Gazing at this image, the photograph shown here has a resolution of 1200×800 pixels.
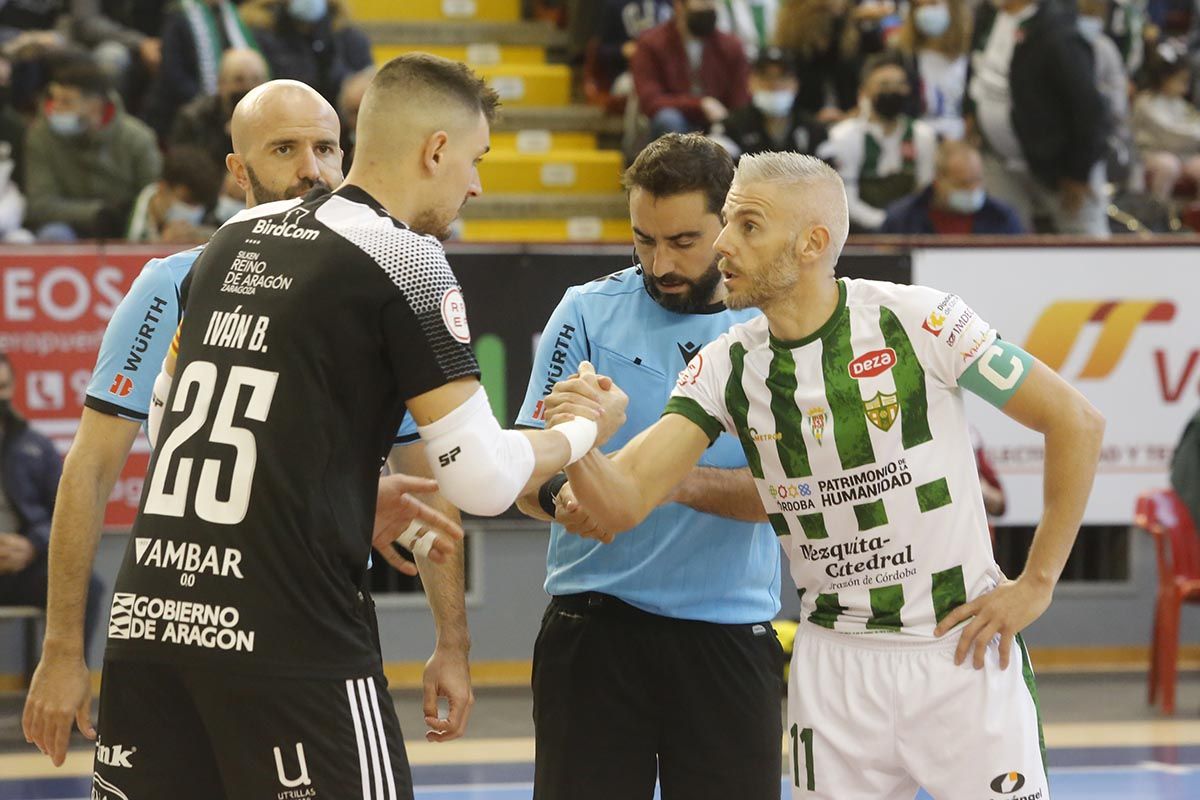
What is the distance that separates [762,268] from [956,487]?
0.66 metres

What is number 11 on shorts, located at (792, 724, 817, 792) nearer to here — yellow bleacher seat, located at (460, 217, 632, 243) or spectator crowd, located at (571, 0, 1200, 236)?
spectator crowd, located at (571, 0, 1200, 236)

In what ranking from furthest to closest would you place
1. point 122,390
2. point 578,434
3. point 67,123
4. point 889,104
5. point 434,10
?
1. point 434,10
2. point 889,104
3. point 67,123
4. point 122,390
5. point 578,434

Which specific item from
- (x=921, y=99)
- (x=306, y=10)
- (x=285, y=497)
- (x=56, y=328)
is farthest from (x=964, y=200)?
(x=285, y=497)

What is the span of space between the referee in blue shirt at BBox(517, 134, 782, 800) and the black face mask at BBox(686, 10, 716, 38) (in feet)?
26.3

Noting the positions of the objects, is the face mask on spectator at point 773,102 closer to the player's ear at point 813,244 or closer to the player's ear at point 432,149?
the player's ear at point 813,244

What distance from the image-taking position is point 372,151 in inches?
132

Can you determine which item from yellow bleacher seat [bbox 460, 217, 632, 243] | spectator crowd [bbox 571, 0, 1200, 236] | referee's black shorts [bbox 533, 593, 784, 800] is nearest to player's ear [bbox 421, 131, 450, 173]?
referee's black shorts [bbox 533, 593, 784, 800]

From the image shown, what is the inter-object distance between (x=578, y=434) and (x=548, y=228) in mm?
9166

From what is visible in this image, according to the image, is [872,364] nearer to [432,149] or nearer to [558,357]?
[558,357]

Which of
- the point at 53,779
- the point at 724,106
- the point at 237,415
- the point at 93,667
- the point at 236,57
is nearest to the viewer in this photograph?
the point at 237,415

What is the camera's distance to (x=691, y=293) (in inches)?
166

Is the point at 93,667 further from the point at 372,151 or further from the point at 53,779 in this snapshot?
the point at 372,151

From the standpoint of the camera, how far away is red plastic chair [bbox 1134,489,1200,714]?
28.8 feet

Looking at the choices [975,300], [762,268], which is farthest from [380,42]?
[762,268]
